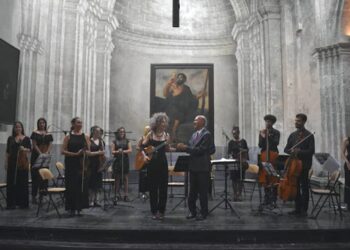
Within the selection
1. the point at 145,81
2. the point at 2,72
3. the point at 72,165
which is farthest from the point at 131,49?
the point at 72,165

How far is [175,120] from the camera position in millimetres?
15945

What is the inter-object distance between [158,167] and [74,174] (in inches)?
54.9

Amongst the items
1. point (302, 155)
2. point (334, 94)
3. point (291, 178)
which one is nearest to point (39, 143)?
point (291, 178)

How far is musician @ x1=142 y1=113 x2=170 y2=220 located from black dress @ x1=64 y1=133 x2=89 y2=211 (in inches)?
42.3

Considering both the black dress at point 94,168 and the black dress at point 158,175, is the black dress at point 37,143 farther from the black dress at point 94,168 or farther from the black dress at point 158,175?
the black dress at point 158,175

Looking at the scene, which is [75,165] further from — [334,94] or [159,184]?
[334,94]

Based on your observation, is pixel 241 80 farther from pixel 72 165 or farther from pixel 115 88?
pixel 72 165

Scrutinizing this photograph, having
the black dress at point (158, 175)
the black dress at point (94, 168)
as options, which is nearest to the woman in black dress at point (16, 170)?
the black dress at point (94, 168)

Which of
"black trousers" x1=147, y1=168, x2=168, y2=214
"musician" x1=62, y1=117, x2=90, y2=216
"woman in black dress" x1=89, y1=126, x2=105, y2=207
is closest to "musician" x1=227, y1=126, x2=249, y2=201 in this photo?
"black trousers" x1=147, y1=168, x2=168, y2=214

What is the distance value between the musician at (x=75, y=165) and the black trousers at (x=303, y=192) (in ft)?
11.2

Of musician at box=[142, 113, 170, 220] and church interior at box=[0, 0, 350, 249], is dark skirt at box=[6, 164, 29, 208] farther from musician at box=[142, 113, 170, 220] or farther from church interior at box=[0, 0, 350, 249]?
musician at box=[142, 113, 170, 220]

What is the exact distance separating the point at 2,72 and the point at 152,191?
4925mm

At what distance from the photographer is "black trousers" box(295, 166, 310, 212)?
552 cm

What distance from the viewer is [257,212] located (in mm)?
5973
